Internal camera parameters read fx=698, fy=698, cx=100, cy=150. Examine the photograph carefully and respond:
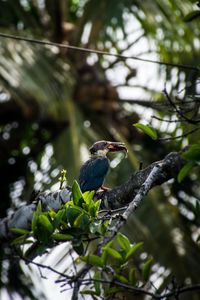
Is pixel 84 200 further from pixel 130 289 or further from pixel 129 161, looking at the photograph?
pixel 129 161

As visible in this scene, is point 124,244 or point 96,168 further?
point 96,168

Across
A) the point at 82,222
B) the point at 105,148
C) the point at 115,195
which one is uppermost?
the point at 82,222

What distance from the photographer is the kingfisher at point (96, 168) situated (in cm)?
589

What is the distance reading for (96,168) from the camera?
6211mm

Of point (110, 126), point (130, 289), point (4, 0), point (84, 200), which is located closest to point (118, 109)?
point (110, 126)

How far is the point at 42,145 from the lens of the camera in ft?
29.2

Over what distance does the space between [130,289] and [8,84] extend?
4854 millimetres

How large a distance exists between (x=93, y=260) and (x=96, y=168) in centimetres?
325

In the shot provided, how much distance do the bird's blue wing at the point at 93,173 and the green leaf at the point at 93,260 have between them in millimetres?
2796

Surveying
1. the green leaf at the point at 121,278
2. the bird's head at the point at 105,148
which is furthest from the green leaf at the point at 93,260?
the bird's head at the point at 105,148

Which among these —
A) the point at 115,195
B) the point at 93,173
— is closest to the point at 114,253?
the point at 115,195

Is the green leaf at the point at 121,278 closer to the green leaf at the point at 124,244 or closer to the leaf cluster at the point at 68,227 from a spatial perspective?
the green leaf at the point at 124,244

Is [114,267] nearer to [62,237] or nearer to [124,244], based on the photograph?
[124,244]

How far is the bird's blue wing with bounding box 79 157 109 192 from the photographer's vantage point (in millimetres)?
5871
